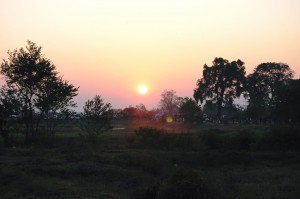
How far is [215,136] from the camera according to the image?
41219 mm

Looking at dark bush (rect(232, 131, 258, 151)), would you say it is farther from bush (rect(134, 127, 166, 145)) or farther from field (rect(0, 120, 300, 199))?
bush (rect(134, 127, 166, 145))

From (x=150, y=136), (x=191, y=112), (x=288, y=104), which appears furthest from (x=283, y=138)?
(x=191, y=112)

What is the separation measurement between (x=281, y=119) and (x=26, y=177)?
58120 mm

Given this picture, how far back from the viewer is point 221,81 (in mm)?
95625

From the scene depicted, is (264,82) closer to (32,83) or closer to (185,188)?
(32,83)

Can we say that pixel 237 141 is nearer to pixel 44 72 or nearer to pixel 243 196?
pixel 44 72

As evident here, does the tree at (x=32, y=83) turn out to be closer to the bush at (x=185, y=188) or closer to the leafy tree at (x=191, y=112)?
the bush at (x=185, y=188)

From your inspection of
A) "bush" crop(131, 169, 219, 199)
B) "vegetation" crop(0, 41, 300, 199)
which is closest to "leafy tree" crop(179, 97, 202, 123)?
"vegetation" crop(0, 41, 300, 199)

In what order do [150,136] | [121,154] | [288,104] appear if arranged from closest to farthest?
1. [121,154]
2. [150,136]
3. [288,104]

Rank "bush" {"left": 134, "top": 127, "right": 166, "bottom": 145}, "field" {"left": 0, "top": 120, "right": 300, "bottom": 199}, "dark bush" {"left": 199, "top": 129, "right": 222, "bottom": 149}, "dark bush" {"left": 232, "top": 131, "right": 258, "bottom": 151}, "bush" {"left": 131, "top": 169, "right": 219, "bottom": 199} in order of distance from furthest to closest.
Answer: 1. "dark bush" {"left": 199, "top": 129, "right": 222, "bottom": 149}
2. "bush" {"left": 134, "top": 127, "right": 166, "bottom": 145}
3. "dark bush" {"left": 232, "top": 131, "right": 258, "bottom": 151}
4. "field" {"left": 0, "top": 120, "right": 300, "bottom": 199}
5. "bush" {"left": 131, "top": 169, "right": 219, "bottom": 199}

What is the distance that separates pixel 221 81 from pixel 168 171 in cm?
7262

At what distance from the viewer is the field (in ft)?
49.8

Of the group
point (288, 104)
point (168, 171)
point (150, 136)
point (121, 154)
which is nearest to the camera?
point (168, 171)

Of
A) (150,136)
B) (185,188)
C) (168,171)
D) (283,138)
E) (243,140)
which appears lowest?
(168,171)
